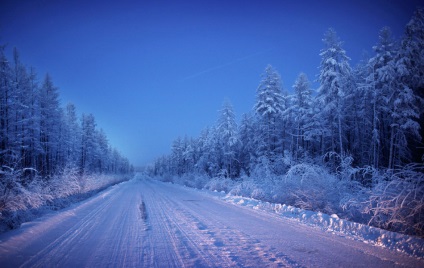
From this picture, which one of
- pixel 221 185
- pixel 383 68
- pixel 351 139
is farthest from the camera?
pixel 351 139

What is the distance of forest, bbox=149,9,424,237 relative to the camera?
5.77 m

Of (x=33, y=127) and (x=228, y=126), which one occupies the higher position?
(x=228, y=126)

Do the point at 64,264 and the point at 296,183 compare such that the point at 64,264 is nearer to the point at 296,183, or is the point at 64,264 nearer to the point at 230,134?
the point at 296,183

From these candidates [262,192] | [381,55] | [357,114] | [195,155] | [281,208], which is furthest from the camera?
[195,155]

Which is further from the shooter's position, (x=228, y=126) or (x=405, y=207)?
(x=228, y=126)

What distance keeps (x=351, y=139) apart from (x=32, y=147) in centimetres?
4225

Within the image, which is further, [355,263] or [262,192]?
[262,192]

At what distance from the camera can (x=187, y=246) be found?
14.9 ft

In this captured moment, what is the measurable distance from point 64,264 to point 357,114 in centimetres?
3031

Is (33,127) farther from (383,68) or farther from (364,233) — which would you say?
(383,68)

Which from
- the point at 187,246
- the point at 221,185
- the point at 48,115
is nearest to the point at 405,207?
the point at 187,246

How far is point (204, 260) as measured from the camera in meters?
3.75

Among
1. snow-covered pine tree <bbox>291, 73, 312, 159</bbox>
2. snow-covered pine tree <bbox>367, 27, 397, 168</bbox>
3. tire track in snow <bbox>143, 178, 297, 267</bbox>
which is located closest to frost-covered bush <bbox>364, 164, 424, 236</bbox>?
tire track in snow <bbox>143, 178, 297, 267</bbox>

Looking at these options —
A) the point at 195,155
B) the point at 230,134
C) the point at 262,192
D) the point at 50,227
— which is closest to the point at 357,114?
the point at 230,134
